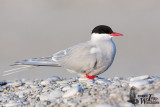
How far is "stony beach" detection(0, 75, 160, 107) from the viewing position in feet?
18.3

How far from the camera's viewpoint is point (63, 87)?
703 cm

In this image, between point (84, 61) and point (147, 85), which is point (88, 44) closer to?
point (84, 61)

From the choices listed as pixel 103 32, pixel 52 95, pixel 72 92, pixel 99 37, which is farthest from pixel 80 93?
pixel 103 32

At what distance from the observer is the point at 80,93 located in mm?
6188

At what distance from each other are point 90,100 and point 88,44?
6.78 ft

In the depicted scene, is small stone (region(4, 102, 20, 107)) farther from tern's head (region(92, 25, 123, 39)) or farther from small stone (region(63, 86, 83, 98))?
tern's head (region(92, 25, 123, 39))

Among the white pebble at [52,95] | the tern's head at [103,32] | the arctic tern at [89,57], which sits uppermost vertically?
the tern's head at [103,32]

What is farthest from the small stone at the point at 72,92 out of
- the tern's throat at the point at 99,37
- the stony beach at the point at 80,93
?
the tern's throat at the point at 99,37

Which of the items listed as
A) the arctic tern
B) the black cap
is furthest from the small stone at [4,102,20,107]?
the black cap

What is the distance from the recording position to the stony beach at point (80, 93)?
219 inches

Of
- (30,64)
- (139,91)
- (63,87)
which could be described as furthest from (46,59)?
(139,91)

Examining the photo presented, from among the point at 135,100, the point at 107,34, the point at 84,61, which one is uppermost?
the point at 107,34

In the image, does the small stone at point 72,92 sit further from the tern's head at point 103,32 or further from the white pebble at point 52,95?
the tern's head at point 103,32

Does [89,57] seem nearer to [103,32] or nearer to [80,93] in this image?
[103,32]
